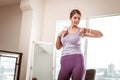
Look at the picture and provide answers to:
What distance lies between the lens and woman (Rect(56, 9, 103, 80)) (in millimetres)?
1597

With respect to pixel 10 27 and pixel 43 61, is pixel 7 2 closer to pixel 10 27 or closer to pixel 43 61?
pixel 10 27

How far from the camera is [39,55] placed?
3939 millimetres

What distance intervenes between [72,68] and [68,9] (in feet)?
8.96

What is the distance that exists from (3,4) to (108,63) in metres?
3.20

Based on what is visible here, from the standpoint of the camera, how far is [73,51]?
166 centimetres

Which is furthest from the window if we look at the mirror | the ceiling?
the ceiling

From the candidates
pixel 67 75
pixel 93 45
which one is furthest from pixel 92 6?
pixel 67 75

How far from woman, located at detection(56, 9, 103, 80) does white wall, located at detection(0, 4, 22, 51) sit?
3.28 metres

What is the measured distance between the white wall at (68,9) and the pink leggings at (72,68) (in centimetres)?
228

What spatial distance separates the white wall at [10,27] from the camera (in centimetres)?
486

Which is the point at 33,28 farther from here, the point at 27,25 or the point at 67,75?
the point at 67,75

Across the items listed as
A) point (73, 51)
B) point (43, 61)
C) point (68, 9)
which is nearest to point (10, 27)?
point (43, 61)

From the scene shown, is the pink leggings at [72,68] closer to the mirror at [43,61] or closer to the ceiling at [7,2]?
the mirror at [43,61]

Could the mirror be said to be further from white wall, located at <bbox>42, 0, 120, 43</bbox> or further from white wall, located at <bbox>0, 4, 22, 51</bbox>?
white wall, located at <bbox>0, 4, 22, 51</bbox>
